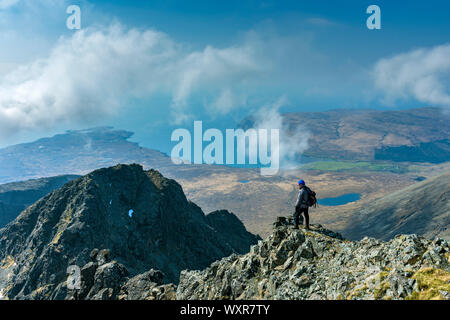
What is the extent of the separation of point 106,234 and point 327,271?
8540 cm

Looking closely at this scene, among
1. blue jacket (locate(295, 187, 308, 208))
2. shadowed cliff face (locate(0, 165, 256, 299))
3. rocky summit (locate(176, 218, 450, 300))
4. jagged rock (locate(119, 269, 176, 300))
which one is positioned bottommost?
shadowed cliff face (locate(0, 165, 256, 299))

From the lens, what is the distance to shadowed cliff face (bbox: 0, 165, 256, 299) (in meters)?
91.6

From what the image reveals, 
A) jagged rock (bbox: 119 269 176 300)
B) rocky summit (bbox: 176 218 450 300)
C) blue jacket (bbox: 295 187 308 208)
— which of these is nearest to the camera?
rocky summit (bbox: 176 218 450 300)

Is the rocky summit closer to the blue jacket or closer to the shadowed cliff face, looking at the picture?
the blue jacket

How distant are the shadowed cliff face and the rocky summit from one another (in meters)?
55.4

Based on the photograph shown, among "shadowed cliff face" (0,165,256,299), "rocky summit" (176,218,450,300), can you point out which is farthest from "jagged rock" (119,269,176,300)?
"shadowed cliff face" (0,165,256,299)

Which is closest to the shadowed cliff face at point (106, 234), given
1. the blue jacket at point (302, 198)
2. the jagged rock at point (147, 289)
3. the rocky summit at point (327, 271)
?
the jagged rock at point (147, 289)

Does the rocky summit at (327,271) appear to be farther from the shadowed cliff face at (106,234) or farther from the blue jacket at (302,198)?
the shadowed cliff face at (106,234)

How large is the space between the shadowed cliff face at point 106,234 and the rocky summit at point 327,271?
2181 inches

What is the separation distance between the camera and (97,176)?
12812cm

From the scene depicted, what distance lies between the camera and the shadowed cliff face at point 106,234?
91.6 metres

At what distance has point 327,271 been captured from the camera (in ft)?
108
